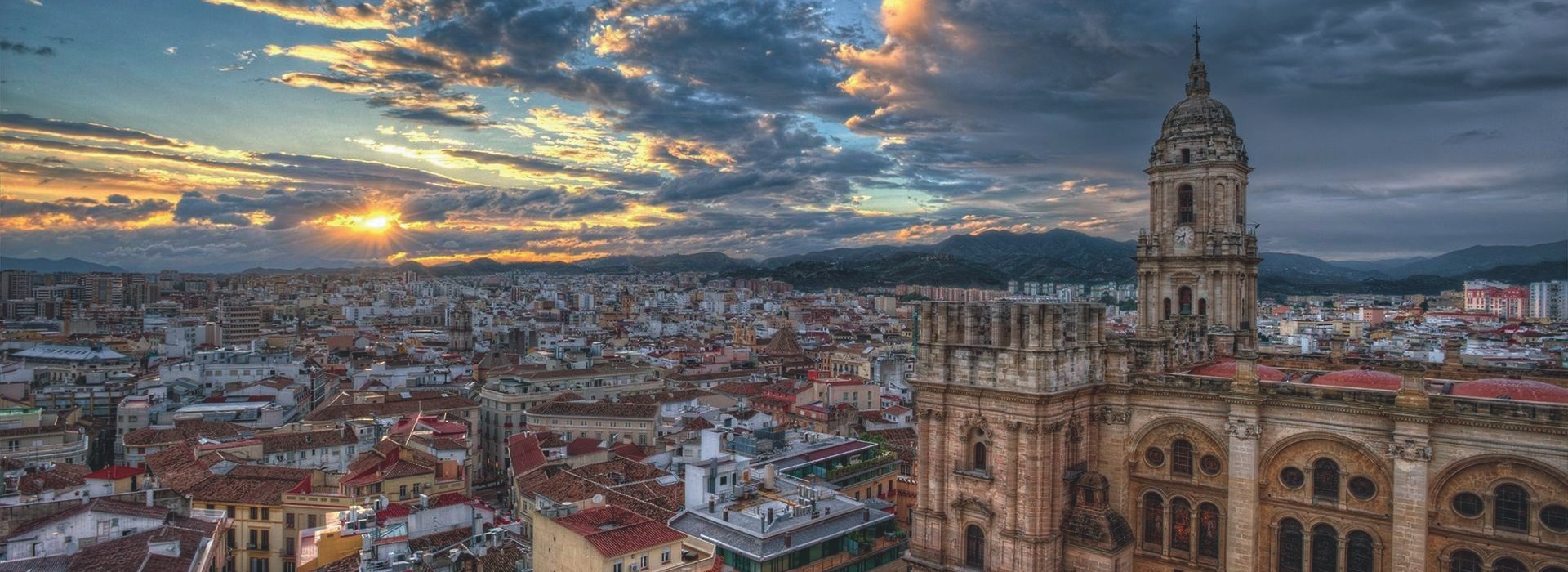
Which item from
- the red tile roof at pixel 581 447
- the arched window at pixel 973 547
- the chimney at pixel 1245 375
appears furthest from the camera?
the red tile roof at pixel 581 447

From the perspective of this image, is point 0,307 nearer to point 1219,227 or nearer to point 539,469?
point 539,469

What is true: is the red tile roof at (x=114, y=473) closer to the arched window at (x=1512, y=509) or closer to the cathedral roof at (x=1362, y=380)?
the cathedral roof at (x=1362, y=380)

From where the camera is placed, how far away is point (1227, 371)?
32.8 metres

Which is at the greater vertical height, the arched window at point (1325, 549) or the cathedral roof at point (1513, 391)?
the cathedral roof at point (1513, 391)

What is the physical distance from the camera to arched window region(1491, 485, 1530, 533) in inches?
977

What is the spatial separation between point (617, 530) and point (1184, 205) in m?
27.1

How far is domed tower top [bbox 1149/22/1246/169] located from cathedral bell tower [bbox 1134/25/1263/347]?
0.11ft

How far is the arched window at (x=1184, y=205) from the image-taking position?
38344mm

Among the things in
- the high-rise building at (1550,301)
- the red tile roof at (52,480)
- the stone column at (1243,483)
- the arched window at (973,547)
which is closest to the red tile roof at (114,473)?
the red tile roof at (52,480)

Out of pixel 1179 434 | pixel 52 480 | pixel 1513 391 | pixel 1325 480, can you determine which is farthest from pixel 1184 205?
pixel 52 480

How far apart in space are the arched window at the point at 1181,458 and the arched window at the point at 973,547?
709cm

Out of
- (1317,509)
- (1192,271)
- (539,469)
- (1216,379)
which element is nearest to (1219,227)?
(1192,271)

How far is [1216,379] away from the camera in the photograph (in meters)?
29.9

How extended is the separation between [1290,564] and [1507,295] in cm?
20977
